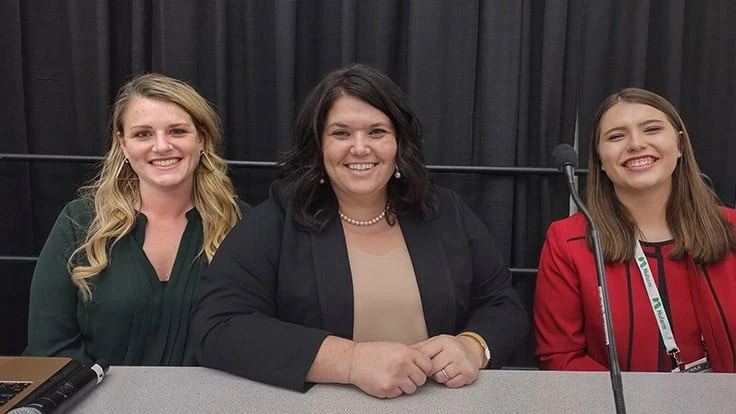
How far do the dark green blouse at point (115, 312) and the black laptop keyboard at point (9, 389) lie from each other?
21.2 inches

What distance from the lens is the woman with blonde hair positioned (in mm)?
1487

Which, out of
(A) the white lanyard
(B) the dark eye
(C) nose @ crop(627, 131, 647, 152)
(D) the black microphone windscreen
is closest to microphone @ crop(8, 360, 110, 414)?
(B) the dark eye

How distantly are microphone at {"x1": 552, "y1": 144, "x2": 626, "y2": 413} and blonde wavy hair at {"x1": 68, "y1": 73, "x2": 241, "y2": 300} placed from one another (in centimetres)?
87

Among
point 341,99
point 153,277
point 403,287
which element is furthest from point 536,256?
point 153,277

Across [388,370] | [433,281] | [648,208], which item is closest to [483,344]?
[433,281]

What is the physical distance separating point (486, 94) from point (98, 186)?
1114mm

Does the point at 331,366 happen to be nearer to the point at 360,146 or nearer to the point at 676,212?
the point at 360,146

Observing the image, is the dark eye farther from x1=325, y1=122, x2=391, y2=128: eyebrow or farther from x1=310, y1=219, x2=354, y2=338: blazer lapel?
x1=310, y1=219, x2=354, y2=338: blazer lapel

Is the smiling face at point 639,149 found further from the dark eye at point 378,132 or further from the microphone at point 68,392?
the microphone at point 68,392

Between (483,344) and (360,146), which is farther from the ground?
(360,146)

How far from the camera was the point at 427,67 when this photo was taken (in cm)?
189

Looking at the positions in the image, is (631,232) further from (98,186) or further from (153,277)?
(98,186)

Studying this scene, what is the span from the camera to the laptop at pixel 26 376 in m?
0.89

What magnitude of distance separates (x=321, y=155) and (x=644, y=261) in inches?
31.2
